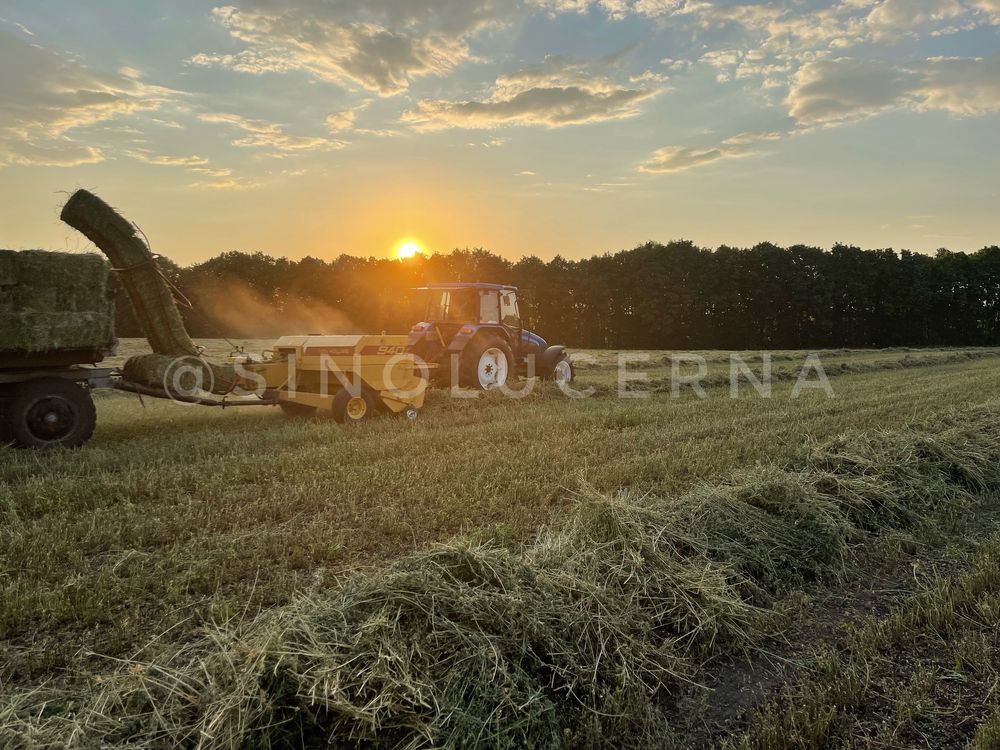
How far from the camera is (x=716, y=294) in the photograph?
143ft

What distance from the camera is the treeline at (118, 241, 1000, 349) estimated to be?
39750 millimetres

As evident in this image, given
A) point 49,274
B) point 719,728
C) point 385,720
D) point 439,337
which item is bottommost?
point 719,728

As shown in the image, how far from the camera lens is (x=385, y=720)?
2.44 meters

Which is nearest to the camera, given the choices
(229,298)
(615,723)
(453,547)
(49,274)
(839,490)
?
(615,723)

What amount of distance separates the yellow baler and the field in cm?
74

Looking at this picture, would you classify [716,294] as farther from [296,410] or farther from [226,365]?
[226,365]

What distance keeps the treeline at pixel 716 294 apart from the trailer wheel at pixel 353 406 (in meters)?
27.6

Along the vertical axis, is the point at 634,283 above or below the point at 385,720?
above

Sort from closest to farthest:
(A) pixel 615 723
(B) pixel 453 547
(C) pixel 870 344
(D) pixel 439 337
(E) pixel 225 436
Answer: (A) pixel 615 723 < (B) pixel 453 547 < (E) pixel 225 436 < (D) pixel 439 337 < (C) pixel 870 344

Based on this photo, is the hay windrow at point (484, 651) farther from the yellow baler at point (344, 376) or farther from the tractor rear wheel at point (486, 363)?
the tractor rear wheel at point (486, 363)

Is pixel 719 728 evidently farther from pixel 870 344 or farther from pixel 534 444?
pixel 870 344

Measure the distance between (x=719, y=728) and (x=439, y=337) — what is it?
933 centimetres

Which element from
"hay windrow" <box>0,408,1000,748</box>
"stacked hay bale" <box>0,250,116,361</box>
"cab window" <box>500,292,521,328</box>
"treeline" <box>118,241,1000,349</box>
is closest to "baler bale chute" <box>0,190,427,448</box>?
"stacked hay bale" <box>0,250,116,361</box>

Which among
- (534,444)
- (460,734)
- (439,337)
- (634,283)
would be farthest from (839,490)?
(634,283)
